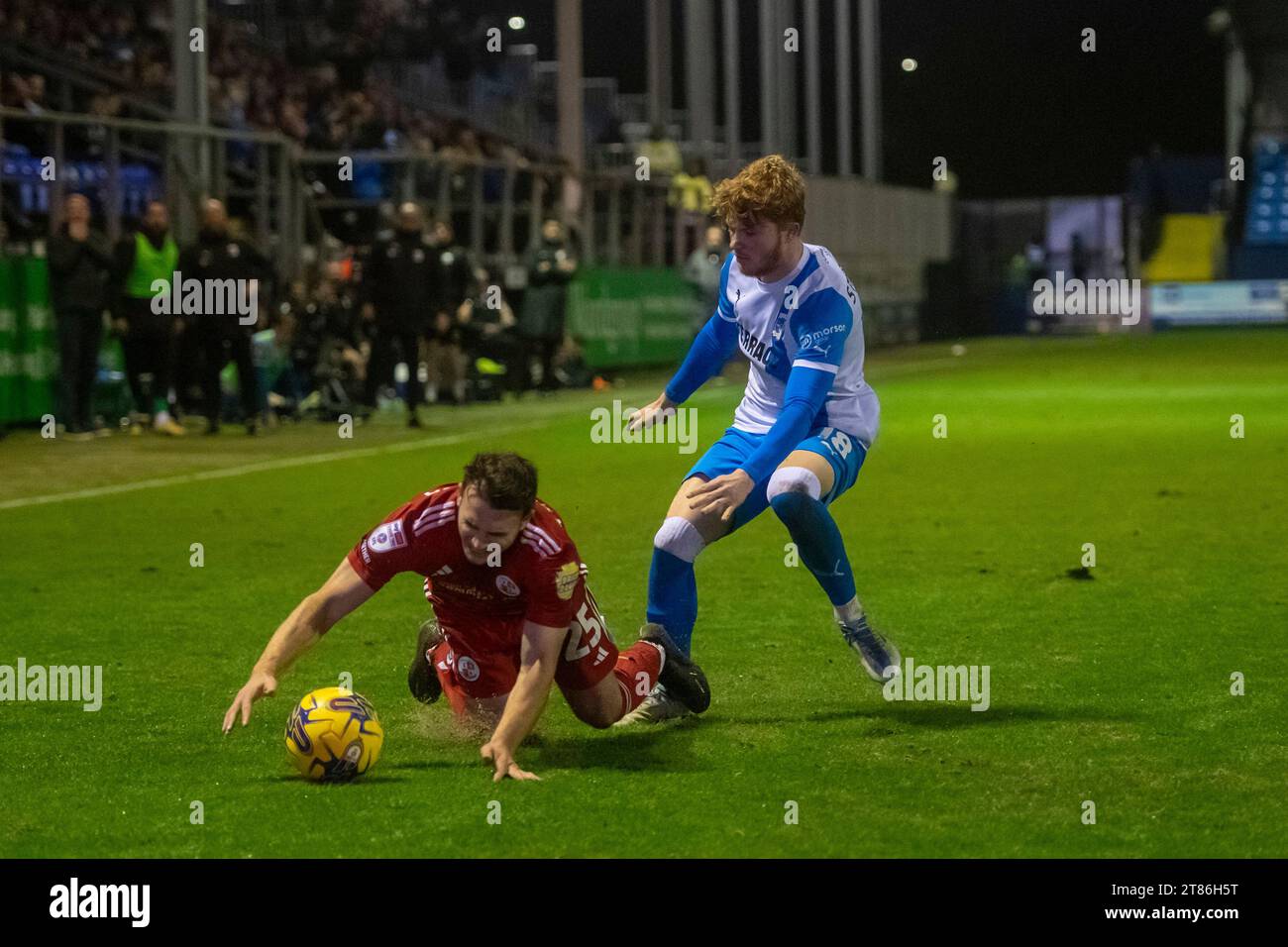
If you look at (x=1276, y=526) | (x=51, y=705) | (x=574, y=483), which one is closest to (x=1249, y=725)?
(x=51, y=705)

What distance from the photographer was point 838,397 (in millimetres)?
7461

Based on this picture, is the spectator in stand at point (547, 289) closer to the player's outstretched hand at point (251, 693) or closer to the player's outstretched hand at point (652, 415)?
the player's outstretched hand at point (652, 415)

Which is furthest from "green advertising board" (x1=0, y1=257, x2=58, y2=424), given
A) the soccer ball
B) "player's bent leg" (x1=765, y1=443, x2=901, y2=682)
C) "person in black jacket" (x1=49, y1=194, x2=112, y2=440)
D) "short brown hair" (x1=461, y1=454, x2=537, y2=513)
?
"short brown hair" (x1=461, y1=454, x2=537, y2=513)

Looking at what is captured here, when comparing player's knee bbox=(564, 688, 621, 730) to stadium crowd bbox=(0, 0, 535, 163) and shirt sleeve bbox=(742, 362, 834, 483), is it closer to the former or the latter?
shirt sleeve bbox=(742, 362, 834, 483)

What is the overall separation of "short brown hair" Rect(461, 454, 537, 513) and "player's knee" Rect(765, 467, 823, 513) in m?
1.37

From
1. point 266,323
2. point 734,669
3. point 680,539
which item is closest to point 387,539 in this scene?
point 680,539

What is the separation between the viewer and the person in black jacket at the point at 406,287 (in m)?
20.2

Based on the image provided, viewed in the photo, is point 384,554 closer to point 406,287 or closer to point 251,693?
point 251,693

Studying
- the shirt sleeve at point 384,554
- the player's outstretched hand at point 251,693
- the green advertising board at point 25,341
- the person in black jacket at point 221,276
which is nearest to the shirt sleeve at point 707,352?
the shirt sleeve at point 384,554

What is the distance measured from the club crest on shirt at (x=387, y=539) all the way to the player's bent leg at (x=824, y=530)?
4.97ft

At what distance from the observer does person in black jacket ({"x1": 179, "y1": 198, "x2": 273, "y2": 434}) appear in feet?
61.2

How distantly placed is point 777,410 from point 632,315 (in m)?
23.8

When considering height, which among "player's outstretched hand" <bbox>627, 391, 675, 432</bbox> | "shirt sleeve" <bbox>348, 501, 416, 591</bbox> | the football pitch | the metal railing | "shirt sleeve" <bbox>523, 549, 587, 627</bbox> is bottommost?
the football pitch
